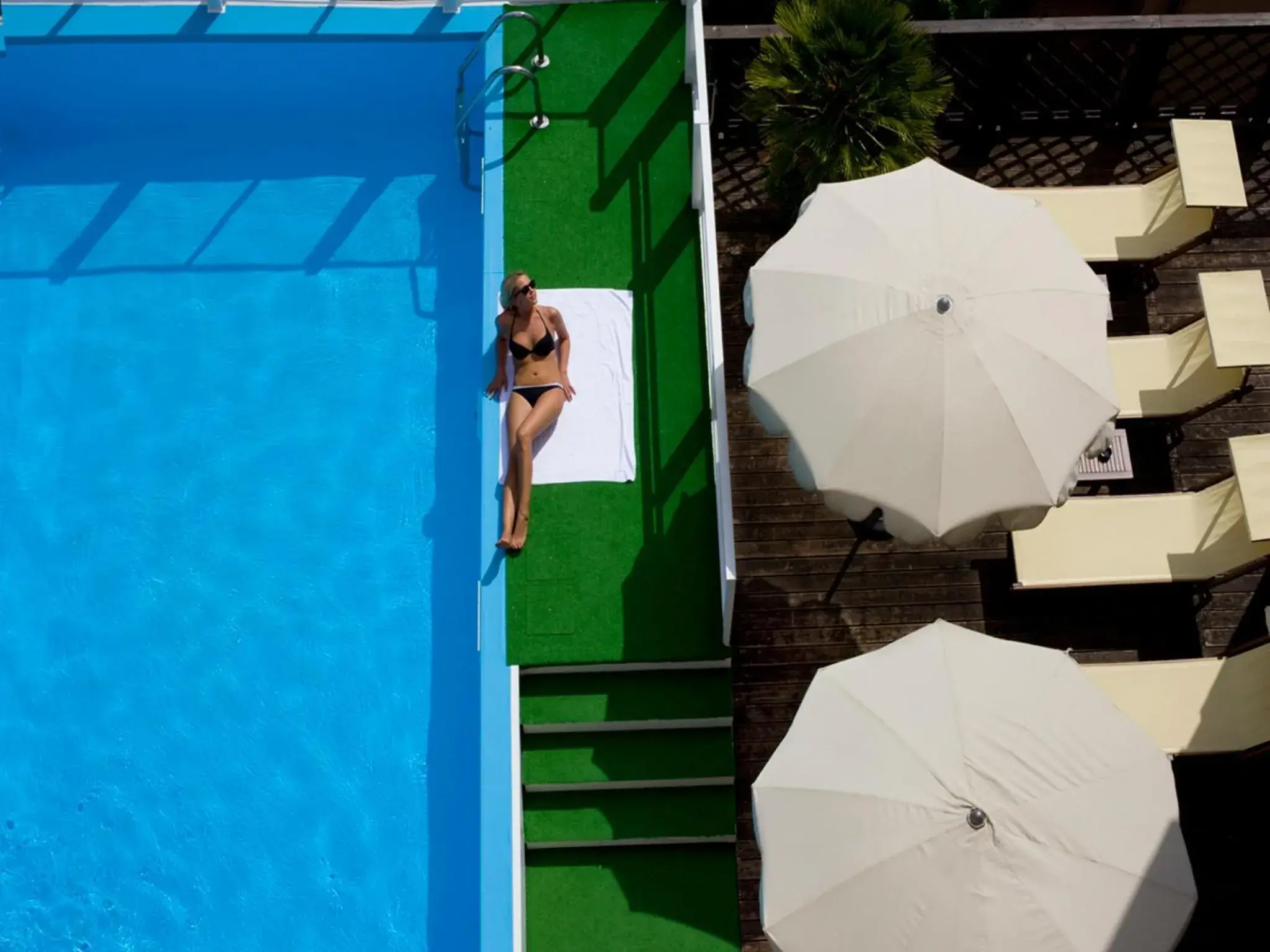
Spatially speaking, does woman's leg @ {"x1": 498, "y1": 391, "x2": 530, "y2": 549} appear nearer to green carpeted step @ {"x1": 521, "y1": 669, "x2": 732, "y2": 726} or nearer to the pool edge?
the pool edge

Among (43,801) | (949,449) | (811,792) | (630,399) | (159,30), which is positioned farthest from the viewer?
(159,30)

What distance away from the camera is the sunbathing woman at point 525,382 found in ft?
29.4

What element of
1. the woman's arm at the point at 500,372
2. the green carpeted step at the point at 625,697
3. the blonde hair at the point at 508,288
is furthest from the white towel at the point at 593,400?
the green carpeted step at the point at 625,697

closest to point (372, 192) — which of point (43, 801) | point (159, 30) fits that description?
point (159, 30)

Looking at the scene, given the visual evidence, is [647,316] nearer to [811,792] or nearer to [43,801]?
[811,792]

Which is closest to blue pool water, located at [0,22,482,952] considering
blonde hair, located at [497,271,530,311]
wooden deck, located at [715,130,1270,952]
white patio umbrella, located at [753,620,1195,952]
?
blonde hair, located at [497,271,530,311]

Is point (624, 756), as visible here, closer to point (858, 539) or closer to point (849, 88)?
point (858, 539)

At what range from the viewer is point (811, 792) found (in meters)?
7.00

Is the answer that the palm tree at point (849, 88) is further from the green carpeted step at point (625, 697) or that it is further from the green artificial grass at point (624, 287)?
the green carpeted step at point (625, 697)

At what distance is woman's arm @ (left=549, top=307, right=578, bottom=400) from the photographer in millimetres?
9234

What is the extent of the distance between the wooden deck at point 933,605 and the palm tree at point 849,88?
1616 millimetres

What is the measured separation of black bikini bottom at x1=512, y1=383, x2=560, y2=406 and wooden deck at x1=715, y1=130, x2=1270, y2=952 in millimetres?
1572

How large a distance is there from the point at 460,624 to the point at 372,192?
3.84m

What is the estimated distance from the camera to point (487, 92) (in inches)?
404
